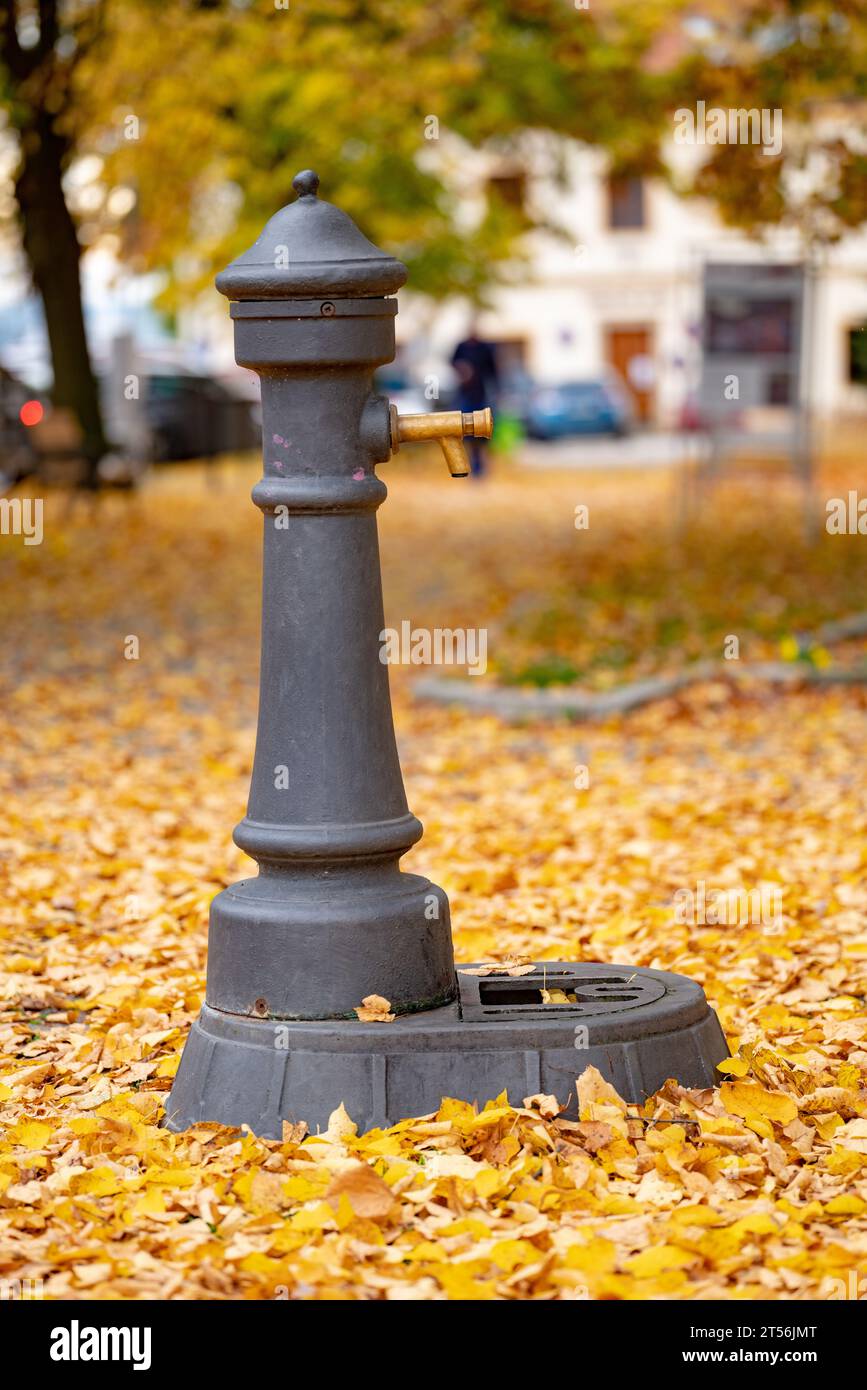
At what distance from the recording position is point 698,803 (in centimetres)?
735

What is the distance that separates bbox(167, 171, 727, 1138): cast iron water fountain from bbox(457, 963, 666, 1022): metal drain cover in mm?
22

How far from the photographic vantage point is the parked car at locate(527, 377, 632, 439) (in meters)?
39.3

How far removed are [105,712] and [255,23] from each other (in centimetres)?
846

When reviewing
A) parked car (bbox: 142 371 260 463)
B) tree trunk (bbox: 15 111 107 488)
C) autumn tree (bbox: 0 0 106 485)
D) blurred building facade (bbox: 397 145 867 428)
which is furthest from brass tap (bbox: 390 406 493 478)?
blurred building facade (bbox: 397 145 867 428)

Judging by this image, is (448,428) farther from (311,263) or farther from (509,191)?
(509,191)

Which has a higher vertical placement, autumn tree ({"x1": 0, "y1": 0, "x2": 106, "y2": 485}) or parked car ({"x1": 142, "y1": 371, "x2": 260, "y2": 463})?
autumn tree ({"x1": 0, "y1": 0, "x2": 106, "y2": 485})

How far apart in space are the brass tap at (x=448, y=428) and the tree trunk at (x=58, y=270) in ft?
53.0

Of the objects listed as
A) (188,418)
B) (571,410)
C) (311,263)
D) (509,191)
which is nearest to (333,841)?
(311,263)

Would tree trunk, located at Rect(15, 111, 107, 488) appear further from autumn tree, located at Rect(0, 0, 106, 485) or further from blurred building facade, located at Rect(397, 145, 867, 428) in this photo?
blurred building facade, located at Rect(397, 145, 867, 428)

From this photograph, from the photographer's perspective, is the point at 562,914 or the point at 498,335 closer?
the point at 562,914

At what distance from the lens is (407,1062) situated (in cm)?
386

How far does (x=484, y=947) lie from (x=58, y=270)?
1671 cm
